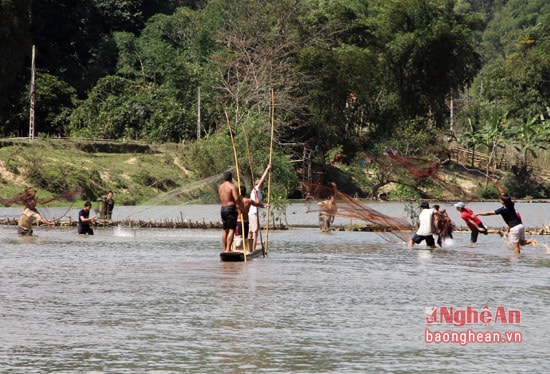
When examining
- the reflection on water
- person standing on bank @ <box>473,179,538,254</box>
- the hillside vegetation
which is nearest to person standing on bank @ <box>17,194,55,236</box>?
the reflection on water

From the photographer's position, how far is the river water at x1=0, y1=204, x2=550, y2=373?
13.1 meters

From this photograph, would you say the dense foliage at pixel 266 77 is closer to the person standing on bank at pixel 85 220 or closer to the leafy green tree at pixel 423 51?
the leafy green tree at pixel 423 51

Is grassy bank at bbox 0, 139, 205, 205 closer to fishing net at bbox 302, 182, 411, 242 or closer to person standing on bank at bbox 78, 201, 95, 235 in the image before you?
person standing on bank at bbox 78, 201, 95, 235

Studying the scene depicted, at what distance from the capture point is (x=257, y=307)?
17.1 metres

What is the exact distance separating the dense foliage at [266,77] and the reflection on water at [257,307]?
34.6 metres

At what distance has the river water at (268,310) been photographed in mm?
13070

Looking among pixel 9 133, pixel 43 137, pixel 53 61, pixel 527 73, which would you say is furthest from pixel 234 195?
pixel 527 73

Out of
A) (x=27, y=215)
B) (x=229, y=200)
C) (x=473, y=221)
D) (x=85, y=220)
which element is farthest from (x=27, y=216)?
(x=473, y=221)

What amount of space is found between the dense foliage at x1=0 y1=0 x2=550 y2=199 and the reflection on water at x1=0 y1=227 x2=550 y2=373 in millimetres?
34632

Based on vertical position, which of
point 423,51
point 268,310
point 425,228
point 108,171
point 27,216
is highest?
point 423,51

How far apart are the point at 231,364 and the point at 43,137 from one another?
175 ft

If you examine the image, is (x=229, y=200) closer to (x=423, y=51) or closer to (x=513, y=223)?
(x=513, y=223)

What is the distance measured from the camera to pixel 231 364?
1270cm

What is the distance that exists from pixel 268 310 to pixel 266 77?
172 feet
